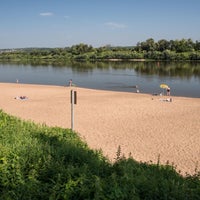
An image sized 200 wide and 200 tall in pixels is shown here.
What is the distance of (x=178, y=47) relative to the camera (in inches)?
5123

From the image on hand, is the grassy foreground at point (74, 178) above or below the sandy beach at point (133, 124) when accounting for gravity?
above

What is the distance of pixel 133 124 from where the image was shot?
2056cm

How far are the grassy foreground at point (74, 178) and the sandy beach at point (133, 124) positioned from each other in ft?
15.5

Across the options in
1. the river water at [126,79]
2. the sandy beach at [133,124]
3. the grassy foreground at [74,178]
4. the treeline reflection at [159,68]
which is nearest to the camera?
the grassy foreground at [74,178]

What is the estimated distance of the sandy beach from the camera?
48.5 ft

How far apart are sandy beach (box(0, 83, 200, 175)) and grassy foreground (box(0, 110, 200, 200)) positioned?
4.73 metres

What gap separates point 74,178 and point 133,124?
15.2m

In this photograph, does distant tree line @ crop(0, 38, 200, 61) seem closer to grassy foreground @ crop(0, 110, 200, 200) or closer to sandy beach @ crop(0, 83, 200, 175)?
sandy beach @ crop(0, 83, 200, 175)

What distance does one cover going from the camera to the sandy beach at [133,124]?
48.5 ft

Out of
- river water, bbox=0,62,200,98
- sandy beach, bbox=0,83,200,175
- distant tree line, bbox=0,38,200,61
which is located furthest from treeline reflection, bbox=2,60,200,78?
sandy beach, bbox=0,83,200,175

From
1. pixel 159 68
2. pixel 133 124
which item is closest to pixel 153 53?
pixel 159 68

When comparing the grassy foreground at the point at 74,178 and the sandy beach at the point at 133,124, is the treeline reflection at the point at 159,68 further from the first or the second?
the grassy foreground at the point at 74,178

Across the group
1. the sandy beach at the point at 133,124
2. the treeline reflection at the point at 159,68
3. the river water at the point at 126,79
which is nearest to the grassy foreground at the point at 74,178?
the sandy beach at the point at 133,124

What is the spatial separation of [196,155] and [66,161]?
903 cm
